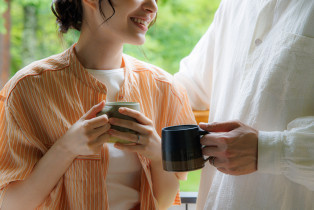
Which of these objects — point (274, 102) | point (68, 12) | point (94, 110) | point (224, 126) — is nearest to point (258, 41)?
Answer: point (274, 102)

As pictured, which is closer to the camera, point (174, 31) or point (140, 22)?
point (140, 22)

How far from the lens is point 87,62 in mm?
1219

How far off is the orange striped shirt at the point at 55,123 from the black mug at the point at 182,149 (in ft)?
0.80

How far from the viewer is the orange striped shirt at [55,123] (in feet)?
3.48

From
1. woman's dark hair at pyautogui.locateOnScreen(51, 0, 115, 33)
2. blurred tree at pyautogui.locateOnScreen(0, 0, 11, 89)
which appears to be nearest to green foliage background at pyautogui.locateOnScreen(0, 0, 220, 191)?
blurred tree at pyautogui.locateOnScreen(0, 0, 11, 89)

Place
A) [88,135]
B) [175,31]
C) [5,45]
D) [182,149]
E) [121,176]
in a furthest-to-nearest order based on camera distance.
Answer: [5,45]
[175,31]
[121,176]
[88,135]
[182,149]

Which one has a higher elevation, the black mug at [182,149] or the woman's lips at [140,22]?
the woman's lips at [140,22]

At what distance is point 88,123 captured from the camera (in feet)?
3.26

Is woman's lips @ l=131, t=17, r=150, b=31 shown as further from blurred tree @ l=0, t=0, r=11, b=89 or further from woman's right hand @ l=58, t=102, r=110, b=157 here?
blurred tree @ l=0, t=0, r=11, b=89

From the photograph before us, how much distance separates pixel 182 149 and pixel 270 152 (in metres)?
0.23

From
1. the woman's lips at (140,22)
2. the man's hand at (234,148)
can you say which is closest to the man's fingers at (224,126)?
the man's hand at (234,148)

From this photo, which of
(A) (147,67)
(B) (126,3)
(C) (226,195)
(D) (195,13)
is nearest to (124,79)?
(A) (147,67)

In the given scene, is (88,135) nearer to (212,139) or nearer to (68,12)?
(212,139)

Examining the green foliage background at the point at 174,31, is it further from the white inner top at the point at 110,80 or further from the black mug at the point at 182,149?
the black mug at the point at 182,149
